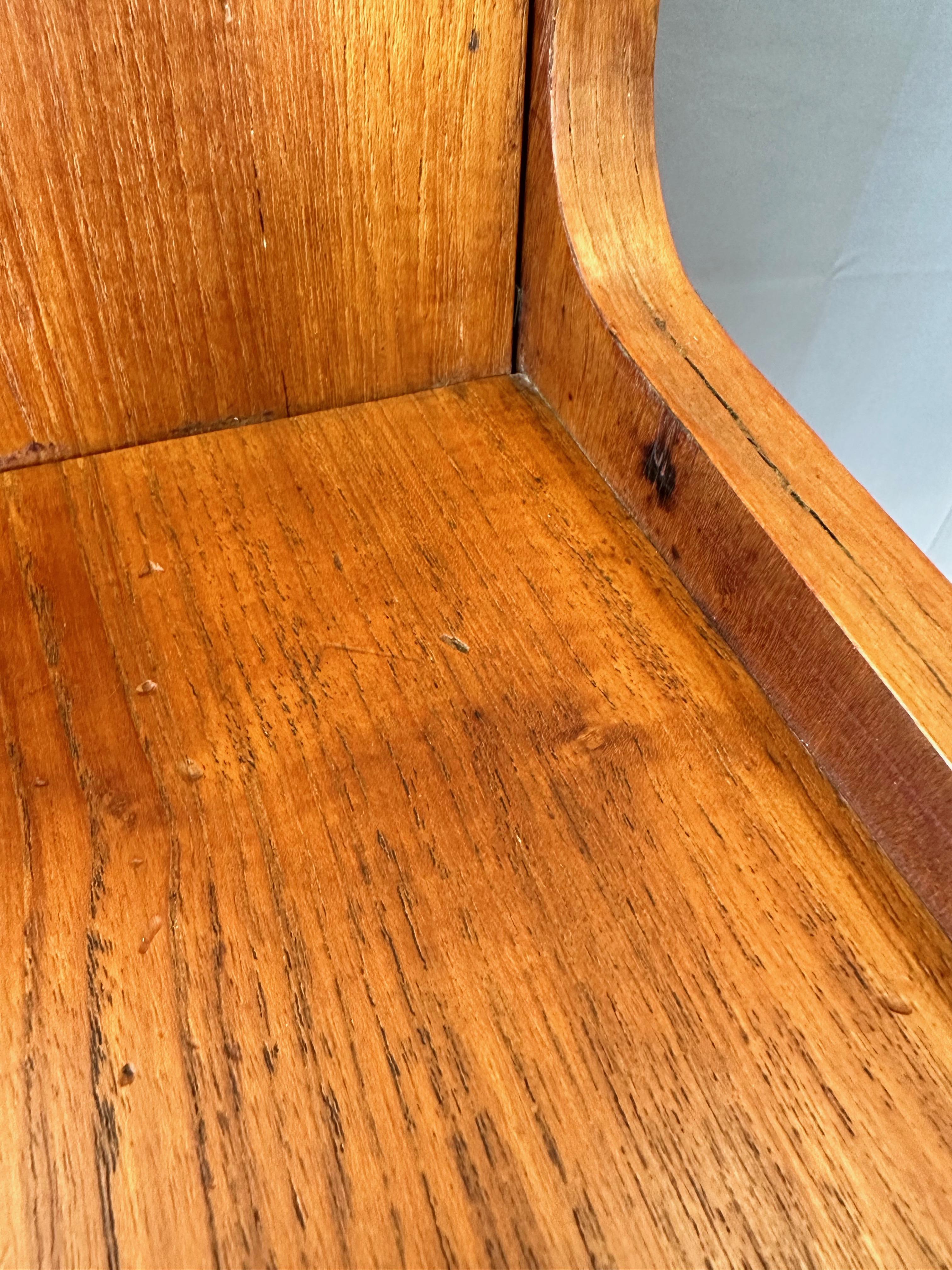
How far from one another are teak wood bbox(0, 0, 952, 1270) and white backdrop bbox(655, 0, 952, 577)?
0.42m

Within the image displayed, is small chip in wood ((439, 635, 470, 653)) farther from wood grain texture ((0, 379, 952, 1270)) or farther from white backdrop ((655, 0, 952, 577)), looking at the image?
white backdrop ((655, 0, 952, 577))

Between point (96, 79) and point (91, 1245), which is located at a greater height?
point (96, 79)

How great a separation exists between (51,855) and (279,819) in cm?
8

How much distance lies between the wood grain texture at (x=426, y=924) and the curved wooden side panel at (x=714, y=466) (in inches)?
0.7

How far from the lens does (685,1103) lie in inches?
11.8

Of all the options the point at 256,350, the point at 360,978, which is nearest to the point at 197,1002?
the point at 360,978

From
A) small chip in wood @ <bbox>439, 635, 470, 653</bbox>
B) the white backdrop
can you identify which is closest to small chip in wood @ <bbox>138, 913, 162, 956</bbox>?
small chip in wood @ <bbox>439, 635, 470, 653</bbox>

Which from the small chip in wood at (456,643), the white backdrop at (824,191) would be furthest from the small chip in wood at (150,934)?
the white backdrop at (824,191)

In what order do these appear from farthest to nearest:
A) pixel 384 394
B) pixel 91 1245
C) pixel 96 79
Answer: pixel 384 394
pixel 96 79
pixel 91 1245

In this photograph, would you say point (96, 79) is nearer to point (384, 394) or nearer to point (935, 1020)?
point (384, 394)

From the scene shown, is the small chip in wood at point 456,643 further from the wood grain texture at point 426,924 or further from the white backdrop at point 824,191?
the white backdrop at point 824,191

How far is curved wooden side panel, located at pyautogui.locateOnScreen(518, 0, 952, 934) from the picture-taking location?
1.17 ft

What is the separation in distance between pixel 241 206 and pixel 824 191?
688mm

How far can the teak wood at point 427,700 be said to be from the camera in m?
0.29
